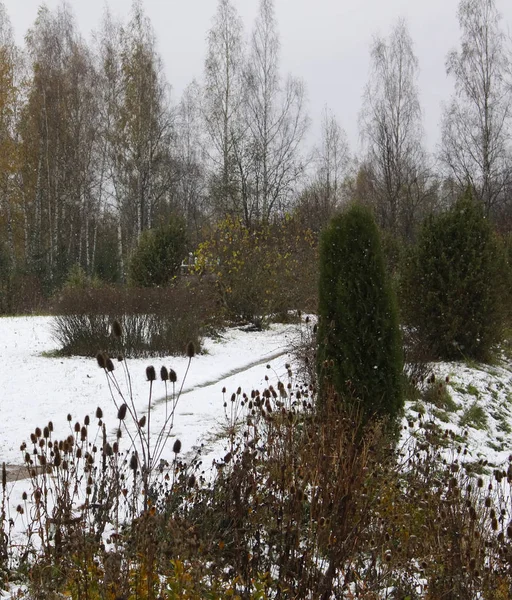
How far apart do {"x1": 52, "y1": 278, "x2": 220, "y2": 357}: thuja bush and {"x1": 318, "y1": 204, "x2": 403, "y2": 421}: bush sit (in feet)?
15.4

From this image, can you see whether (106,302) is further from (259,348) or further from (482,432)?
Answer: (482,432)

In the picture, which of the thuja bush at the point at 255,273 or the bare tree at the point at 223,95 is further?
the bare tree at the point at 223,95

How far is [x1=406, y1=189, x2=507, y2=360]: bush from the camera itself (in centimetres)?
836

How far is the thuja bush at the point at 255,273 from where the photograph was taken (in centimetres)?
1304

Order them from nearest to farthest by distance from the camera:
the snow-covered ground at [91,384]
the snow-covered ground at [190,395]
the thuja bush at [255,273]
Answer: the snow-covered ground at [190,395]
the snow-covered ground at [91,384]
the thuja bush at [255,273]

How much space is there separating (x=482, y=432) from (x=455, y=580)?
13.6 feet

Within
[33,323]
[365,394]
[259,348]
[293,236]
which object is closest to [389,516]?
[365,394]

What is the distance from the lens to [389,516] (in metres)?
3.22

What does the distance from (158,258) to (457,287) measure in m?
7.70

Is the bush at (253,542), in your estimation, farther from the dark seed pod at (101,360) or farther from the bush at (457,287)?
the bush at (457,287)

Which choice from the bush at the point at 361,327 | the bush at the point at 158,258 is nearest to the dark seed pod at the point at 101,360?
the bush at the point at 361,327

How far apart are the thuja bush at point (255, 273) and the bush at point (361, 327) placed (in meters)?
7.40

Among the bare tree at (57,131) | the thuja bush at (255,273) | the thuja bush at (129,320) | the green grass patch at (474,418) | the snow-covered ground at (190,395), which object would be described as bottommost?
the green grass patch at (474,418)

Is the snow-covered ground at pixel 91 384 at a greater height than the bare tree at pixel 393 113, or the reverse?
the bare tree at pixel 393 113
